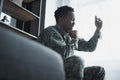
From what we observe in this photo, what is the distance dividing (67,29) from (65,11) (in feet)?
0.49

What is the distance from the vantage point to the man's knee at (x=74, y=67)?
4.62 ft

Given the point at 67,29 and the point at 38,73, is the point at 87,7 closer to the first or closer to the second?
the point at 67,29

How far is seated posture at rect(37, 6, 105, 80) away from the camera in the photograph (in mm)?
1442

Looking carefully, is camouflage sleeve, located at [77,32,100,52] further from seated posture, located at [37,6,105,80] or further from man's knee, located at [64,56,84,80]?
man's knee, located at [64,56,84,80]

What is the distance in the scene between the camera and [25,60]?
54 cm

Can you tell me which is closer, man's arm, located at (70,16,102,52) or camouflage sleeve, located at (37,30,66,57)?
camouflage sleeve, located at (37,30,66,57)

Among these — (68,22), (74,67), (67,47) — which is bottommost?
(74,67)

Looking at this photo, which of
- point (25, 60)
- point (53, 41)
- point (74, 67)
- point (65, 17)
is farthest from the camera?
point (65, 17)

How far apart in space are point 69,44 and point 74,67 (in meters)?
0.27

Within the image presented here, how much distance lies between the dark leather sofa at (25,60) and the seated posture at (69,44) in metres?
0.81

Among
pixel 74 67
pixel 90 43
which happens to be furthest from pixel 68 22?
pixel 74 67

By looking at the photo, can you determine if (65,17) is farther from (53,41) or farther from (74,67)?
(74,67)

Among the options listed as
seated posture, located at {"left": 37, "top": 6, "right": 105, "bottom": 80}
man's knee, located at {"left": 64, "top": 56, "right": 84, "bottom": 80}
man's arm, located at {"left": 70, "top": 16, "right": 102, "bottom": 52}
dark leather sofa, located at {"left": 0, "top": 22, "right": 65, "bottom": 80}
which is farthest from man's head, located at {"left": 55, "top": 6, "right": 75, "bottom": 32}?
dark leather sofa, located at {"left": 0, "top": 22, "right": 65, "bottom": 80}

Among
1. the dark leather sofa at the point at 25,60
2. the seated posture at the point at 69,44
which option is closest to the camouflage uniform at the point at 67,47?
the seated posture at the point at 69,44
